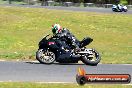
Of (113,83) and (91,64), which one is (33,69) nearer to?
(91,64)

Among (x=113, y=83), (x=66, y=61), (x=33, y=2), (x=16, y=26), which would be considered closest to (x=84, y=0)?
(x=33, y=2)

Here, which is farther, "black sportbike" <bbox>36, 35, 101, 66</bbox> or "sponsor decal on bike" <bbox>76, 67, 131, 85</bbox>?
"black sportbike" <bbox>36, 35, 101, 66</bbox>

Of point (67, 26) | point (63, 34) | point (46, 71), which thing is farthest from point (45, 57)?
point (67, 26)

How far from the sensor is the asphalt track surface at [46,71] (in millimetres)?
14703

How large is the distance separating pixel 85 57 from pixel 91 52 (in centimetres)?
33

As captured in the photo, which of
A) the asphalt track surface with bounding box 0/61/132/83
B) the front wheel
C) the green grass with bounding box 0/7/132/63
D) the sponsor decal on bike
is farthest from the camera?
the green grass with bounding box 0/7/132/63

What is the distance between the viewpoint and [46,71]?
16516 mm

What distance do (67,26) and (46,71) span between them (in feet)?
85.5

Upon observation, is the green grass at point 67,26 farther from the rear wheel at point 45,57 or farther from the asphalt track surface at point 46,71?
the asphalt track surface at point 46,71

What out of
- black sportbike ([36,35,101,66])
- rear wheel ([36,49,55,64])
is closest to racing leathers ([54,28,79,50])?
black sportbike ([36,35,101,66])

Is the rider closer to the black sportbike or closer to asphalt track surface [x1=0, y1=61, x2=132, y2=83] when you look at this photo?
the black sportbike

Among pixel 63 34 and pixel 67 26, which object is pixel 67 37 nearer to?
pixel 63 34

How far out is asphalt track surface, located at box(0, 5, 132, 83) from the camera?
14703 mm

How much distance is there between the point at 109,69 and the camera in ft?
58.0
